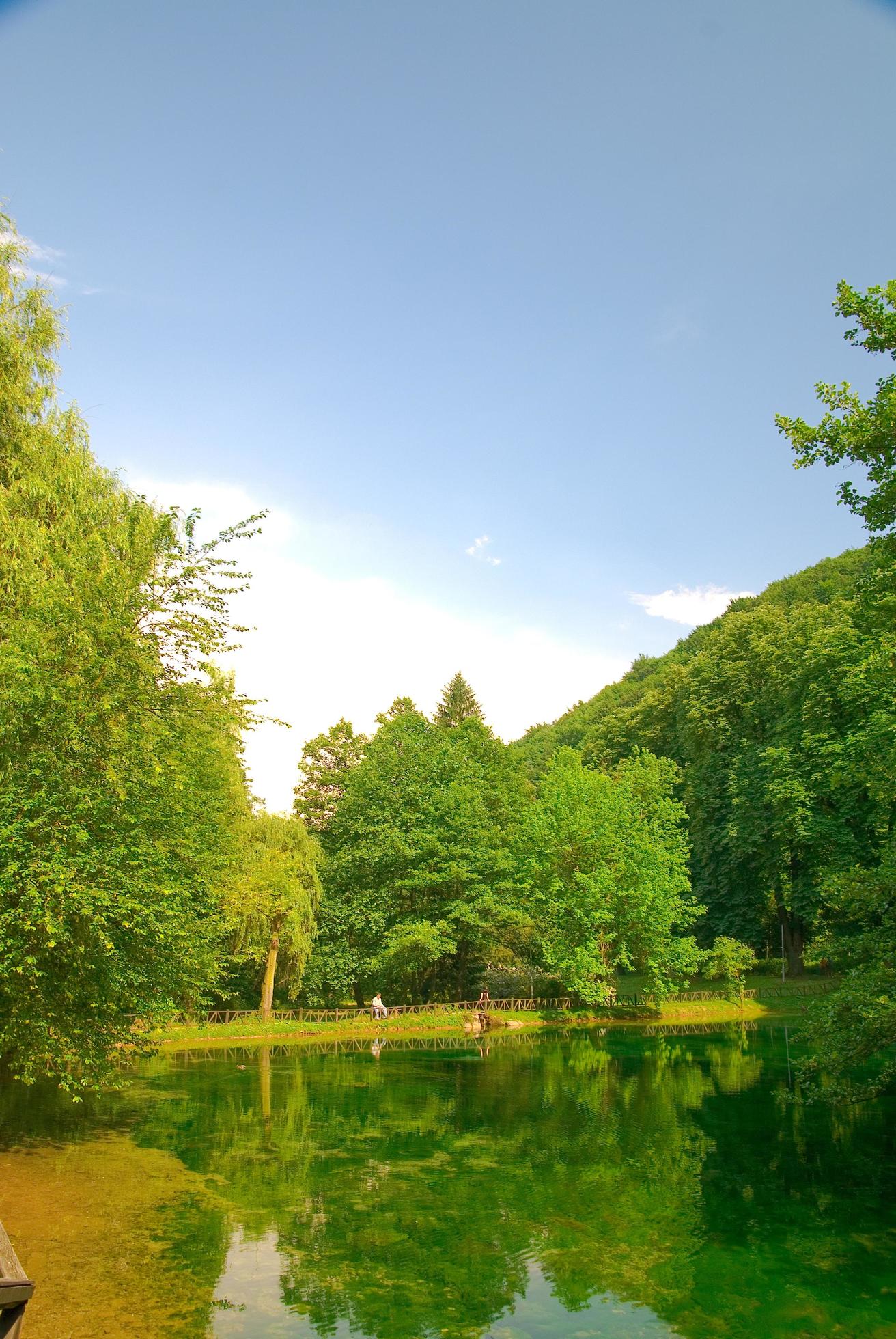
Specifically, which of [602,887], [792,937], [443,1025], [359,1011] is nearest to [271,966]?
[359,1011]

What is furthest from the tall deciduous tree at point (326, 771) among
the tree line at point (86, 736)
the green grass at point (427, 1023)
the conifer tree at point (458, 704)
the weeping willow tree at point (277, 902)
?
the tree line at point (86, 736)

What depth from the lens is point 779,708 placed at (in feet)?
163

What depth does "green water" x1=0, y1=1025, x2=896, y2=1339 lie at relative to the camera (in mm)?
9336

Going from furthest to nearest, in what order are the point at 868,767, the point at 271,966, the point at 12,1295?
1. the point at 271,966
2. the point at 868,767
3. the point at 12,1295

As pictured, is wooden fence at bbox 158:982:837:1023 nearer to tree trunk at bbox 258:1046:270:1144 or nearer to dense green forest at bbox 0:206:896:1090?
dense green forest at bbox 0:206:896:1090

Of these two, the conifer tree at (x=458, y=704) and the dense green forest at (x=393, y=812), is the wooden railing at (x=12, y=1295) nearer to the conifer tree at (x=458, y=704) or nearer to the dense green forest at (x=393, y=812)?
the dense green forest at (x=393, y=812)

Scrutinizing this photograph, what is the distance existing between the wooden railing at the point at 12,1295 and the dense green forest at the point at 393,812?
8236 mm

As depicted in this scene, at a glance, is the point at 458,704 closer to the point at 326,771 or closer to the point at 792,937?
the point at 326,771

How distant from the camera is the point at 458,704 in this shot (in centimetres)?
6719

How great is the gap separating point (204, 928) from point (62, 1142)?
441 centimetres

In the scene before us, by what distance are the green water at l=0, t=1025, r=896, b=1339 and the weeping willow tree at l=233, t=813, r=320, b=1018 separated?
10.5 m

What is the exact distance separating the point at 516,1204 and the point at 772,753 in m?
34.2

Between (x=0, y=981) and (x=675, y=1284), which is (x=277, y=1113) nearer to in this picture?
(x=0, y=981)

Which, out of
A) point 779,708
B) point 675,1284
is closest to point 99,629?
point 675,1284
